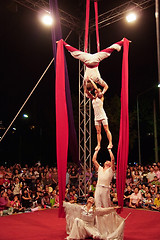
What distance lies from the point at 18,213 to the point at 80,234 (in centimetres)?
276

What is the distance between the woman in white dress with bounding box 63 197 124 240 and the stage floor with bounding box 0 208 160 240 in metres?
0.32

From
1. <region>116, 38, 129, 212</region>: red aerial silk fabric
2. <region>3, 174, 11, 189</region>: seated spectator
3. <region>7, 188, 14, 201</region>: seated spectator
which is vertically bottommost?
<region>7, 188, 14, 201</region>: seated spectator

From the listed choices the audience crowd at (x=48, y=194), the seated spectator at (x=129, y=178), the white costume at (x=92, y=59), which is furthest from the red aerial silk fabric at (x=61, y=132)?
the seated spectator at (x=129, y=178)

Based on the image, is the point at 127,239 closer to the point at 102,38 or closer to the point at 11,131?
the point at 102,38

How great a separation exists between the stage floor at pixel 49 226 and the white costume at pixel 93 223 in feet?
1.02

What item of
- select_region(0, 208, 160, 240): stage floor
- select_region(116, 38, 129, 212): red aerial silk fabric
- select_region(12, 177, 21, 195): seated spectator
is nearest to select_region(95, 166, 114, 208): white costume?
select_region(116, 38, 129, 212): red aerial silk fabric

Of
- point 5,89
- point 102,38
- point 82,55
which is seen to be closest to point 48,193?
point 82,55

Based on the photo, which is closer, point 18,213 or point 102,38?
point 18,213

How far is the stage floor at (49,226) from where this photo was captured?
169 inches

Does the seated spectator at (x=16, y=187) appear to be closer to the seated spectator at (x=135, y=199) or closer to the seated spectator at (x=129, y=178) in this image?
the seated spectator at (x=135, y=199)

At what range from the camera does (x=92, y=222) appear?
4.13 metres

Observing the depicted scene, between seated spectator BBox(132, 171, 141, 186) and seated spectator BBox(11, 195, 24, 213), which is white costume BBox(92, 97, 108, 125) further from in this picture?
seated spectator BBox(132, 171, 141, 186)

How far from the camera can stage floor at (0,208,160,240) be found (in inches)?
169

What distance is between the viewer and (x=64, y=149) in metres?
4.18
